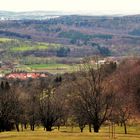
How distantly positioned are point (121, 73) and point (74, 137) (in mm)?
59992

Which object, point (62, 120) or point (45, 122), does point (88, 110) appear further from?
point (62, 120)

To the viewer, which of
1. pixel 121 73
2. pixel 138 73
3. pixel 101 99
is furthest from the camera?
pixel 121 73

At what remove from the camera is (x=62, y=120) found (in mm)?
85875

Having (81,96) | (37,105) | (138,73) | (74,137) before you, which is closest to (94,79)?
(81,96)

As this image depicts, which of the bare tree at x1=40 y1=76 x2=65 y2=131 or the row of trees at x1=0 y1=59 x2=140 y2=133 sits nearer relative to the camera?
the row of trees at x1=0 y1=59 x2=140 y2=133

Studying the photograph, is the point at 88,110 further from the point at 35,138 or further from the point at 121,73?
the point at 121,73

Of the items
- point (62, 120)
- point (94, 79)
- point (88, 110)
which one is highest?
point (94, 79)

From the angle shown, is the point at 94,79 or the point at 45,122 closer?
the point at 94,79

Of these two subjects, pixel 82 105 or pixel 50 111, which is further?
pixel 50 111

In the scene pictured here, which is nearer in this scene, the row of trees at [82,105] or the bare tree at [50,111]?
the row of trees at [82,105]

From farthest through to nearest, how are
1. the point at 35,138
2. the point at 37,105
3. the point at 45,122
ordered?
the point at 37,105, the point at 45,122, the point at 35,138

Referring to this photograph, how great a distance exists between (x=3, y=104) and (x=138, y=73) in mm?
34481

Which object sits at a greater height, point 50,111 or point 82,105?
point 82,105

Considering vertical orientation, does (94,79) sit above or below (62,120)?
above
